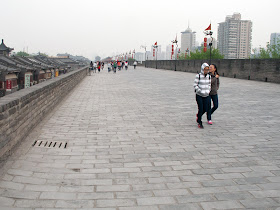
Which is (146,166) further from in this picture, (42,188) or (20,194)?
(20,194)

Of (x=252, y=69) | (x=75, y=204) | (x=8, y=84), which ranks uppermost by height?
(x=252, y=69)

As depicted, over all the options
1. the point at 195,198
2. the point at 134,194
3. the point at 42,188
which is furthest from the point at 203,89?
the point at 42,188

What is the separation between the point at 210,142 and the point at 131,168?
6.55ft

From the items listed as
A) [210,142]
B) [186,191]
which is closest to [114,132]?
[210,142]

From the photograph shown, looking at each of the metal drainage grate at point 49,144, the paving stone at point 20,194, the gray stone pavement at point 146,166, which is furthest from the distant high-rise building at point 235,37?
the paving stone at point 20,194

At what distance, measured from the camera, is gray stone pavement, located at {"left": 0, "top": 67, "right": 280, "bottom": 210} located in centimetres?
316

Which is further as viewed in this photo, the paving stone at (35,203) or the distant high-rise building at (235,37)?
the distant high-rise building at (235,37)

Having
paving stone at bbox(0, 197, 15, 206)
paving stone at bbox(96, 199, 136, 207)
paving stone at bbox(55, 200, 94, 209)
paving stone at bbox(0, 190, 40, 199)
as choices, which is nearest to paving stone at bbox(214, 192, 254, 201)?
paving stone at bbox(96, 199, 136, 207)

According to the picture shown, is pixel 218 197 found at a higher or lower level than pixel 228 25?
lower

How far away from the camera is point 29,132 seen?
590 cm

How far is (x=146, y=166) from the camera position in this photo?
4211mm

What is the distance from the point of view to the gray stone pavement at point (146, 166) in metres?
3.16

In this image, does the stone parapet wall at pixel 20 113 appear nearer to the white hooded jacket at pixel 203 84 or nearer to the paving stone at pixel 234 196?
the paving stone at pixel 234 196

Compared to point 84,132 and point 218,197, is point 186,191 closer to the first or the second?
point 218,197
